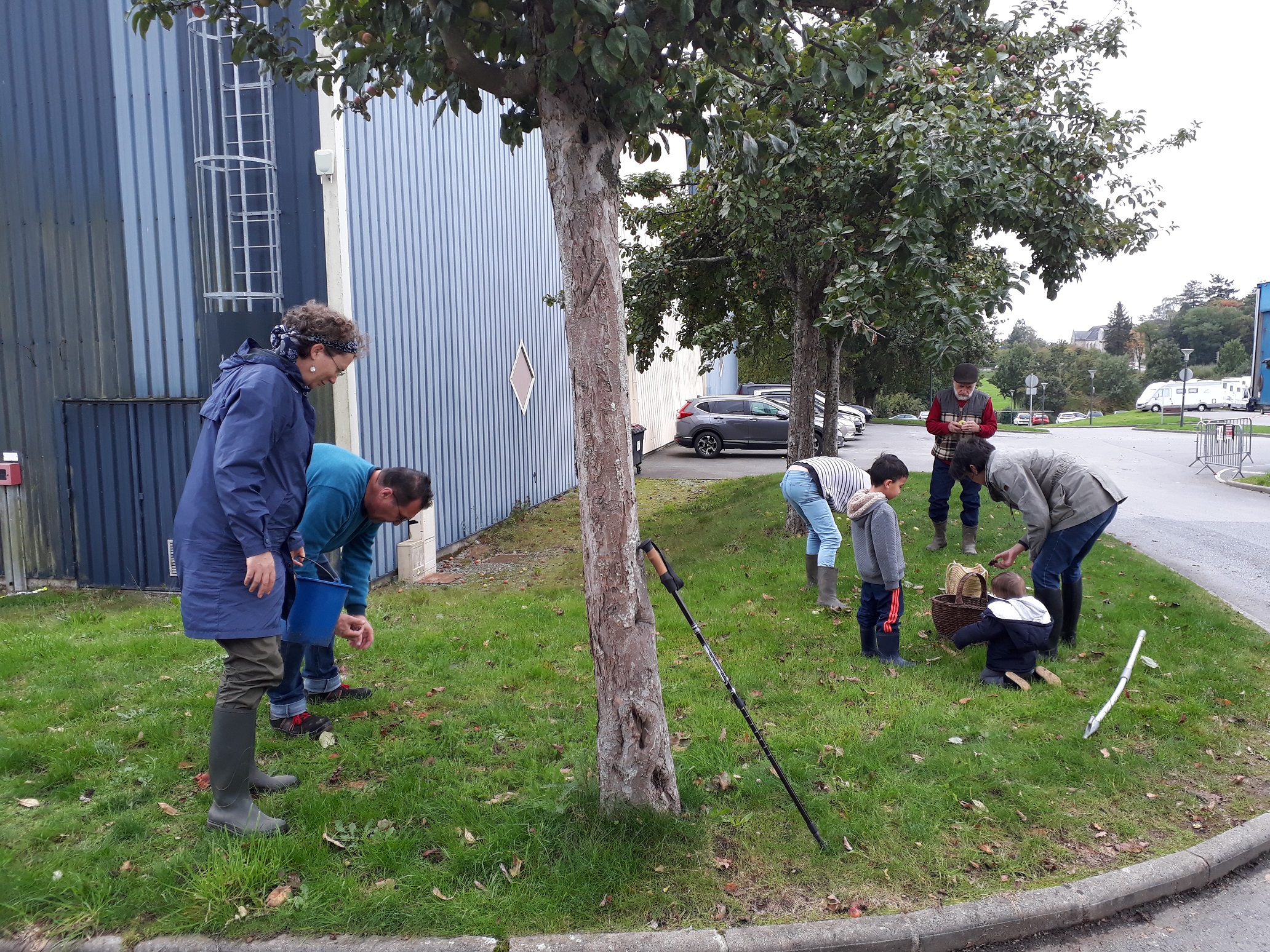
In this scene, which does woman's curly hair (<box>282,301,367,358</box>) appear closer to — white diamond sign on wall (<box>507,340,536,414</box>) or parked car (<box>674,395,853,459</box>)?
white diamond sign on wall (<box>507,340,536,414</box>)

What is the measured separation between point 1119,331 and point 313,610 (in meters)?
110

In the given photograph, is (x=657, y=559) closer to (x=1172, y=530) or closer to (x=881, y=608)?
(x=881, y=608)

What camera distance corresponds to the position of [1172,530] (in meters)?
11.1

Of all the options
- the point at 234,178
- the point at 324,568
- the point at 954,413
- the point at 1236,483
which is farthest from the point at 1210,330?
the point at 324,568

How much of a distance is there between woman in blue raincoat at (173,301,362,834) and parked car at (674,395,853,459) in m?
18.7

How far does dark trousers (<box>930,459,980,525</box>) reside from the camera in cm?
844

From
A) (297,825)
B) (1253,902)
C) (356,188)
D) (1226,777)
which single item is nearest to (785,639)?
(1226,777)

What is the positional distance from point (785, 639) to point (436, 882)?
3.42m

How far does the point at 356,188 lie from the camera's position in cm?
873

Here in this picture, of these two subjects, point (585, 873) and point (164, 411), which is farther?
point (164, 411)

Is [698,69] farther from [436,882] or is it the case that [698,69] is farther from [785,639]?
[436,882]

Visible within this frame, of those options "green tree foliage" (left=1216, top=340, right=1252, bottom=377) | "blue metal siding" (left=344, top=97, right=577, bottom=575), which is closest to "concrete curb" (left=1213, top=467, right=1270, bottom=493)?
"blue metal siding" (left=344, top=97, right=577, bottom=575)

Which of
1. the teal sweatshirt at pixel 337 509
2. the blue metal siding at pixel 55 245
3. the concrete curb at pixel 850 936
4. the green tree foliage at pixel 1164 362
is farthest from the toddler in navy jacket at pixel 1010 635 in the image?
the green tree foliage at pixel 1164 362

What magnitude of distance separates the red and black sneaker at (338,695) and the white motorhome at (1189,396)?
58288mm
